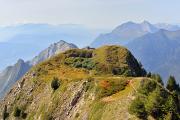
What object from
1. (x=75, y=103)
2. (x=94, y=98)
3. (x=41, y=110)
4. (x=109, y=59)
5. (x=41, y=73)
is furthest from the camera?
(x=109, y=59)

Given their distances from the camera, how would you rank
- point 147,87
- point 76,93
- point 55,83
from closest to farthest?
point 147,87, point 76,93, point 55,83

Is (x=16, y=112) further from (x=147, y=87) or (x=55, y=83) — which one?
(x=147, y=87)

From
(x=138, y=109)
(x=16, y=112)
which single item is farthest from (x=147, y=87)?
(x=16, y=112)

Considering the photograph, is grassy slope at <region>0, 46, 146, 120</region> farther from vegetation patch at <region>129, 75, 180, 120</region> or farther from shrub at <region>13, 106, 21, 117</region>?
shrub at <region>13, 106, 21, 117</region>

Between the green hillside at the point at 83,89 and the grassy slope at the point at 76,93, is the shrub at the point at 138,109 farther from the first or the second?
the grassy slope at the point at 76,93

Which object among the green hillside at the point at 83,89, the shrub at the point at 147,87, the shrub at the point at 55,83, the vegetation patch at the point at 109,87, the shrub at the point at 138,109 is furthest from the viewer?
the shrub at the point at 55,83

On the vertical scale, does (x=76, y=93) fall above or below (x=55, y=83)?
below

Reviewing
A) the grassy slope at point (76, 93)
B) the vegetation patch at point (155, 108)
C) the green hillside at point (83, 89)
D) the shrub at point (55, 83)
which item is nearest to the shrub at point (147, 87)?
the green hillside at point (83, 89)

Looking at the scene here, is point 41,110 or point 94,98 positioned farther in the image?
point 41,110

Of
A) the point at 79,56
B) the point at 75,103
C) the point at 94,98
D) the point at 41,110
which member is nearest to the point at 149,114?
the point at 94,98

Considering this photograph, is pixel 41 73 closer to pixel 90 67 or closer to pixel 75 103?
pixel 90 67

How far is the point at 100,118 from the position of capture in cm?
9619

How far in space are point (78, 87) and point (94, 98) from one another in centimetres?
1311

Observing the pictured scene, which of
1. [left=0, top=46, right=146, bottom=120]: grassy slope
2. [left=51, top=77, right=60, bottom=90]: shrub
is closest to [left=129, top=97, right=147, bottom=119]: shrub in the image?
[left=0, top=46, right=146, bottom=120]: grassy slope
